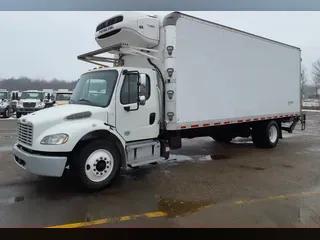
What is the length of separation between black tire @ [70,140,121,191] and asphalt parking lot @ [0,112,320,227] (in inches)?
8.3

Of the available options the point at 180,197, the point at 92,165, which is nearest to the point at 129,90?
the point at 92,165

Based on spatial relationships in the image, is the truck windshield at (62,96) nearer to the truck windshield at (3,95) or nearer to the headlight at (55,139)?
the truck windshield at (3,95)

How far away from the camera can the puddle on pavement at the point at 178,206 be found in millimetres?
4586

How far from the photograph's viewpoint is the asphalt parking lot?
14.1 ft

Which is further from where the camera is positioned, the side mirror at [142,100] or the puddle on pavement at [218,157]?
the puddle on pavement at [218,157]

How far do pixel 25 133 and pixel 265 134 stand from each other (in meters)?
7.84

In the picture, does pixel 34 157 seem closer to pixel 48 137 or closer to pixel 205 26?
pixel 48 137

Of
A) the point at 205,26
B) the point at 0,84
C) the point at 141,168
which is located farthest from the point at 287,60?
the point at 0,84

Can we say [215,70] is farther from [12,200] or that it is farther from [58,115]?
[12,200]

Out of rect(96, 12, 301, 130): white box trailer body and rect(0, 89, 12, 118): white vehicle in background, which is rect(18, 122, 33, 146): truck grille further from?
rect(0, 89, 12, 118): white vehicle in background

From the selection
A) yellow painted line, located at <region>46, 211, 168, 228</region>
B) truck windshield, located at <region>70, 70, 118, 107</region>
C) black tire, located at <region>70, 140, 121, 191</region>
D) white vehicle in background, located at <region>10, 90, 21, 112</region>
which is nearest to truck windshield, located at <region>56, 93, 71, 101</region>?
white vehicle in background, located at <region>10, 90, 21, 112</region>

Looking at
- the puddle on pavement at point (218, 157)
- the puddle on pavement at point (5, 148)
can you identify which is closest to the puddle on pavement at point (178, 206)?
the puddle on pavement at point (218, 157)

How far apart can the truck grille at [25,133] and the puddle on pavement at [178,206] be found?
2.61m
